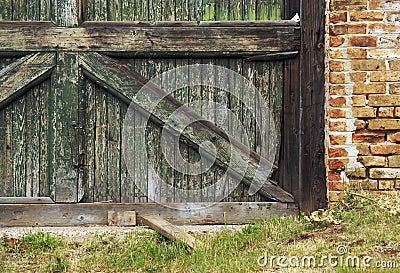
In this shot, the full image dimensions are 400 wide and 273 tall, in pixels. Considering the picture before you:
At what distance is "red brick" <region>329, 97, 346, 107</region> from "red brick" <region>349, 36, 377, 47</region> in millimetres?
453

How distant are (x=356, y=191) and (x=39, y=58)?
2.95m

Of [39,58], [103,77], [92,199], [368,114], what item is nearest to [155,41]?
[103,77]

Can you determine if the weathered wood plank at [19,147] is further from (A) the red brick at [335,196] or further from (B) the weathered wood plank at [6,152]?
(A) the red brick at [335,196]

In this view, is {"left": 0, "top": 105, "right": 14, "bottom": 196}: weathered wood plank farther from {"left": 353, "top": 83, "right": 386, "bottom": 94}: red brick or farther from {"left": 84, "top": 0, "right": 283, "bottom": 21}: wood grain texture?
{"left": 353, "top": 83, "right": 386, "bottom": 94}: red brick

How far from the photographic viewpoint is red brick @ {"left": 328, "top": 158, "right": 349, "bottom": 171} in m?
5.14

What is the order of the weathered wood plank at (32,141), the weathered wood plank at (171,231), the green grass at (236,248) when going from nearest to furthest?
the green grass at (236,248), the weathered wood plank at (171,231), the weathered wood plank at (32,141)

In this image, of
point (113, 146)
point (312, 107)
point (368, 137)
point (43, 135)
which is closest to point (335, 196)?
point (368, 137)

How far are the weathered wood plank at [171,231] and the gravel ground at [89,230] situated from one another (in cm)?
11

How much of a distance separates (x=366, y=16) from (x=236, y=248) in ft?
7.03

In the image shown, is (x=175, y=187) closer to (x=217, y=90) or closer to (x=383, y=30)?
(x=217, y=90)

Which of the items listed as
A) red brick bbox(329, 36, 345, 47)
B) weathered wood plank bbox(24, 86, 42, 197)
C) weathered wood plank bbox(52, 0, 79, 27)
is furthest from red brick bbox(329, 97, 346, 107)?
weathered wood plank bbox(24, 86, 42, 197)

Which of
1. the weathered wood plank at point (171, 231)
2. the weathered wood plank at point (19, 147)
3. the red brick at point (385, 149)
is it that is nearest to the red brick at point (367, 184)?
the red brick at point (385, 149)

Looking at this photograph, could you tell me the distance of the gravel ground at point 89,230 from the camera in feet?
17.1

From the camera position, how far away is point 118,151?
5.67 metres
